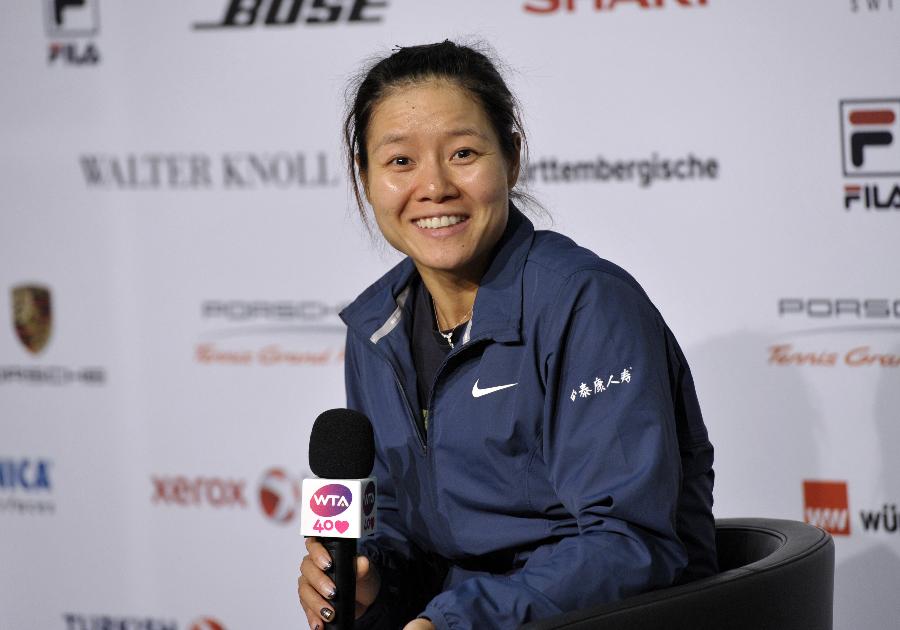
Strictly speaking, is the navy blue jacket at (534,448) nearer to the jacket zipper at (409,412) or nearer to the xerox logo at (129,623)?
the jacket zipper at (409,412)

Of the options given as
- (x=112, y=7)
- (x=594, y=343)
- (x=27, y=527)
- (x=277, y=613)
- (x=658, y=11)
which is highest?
(x=112, y=7)

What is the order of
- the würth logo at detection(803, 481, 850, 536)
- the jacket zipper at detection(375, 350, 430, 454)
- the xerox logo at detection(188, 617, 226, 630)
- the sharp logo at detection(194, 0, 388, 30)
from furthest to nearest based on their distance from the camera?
the xerox logo at detection(188, 617, 226, 630), the sharp logo at detection(194, 0, 388, 30), the würth logo at detection(803, 481, 850, 536), the jacket zipper at detection(375, 350, 430, 454)

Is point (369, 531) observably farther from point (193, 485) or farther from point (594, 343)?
point (193, 485)

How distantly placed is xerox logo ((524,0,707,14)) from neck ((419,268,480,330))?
1.14m

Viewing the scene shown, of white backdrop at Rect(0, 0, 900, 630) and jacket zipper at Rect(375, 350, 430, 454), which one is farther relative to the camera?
white backdrop at Rect(0, 0, 900, 630)

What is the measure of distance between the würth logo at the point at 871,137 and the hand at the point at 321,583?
57.8 inches

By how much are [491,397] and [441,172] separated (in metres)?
0.34

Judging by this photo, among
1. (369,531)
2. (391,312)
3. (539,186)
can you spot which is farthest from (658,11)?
(369,531)

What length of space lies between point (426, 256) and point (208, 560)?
5.84 feet

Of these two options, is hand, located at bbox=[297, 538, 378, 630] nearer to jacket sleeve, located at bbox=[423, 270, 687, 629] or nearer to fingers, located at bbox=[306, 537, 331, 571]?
fingers, located at bbox=[306, 537, 331, 571]

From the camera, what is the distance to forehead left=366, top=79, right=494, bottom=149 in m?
1.73

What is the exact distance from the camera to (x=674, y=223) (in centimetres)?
270

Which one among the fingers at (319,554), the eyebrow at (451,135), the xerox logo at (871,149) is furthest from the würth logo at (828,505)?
the fingers at (319,554)

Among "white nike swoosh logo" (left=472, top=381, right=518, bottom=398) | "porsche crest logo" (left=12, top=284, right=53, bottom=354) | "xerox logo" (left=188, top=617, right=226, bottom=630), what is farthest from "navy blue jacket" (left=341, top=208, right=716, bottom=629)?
"porsche crest logo" (left=12, top=284, right=53, bottom=354)
